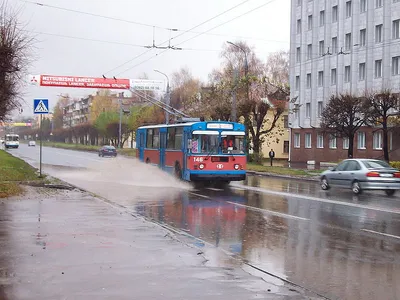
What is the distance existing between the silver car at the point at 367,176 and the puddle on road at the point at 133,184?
20.8ft

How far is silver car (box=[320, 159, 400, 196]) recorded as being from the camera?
70.3 feet

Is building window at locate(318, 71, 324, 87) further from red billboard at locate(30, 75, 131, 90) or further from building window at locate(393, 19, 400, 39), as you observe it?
red billboard at locate(30, 75, 131, 90)

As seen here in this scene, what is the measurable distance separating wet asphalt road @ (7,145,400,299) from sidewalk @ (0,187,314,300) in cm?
72

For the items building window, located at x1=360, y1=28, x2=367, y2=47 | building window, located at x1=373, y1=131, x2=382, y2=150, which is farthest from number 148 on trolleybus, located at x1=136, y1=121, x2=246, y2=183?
A: building window, located at x1=360, y1=28, x2=367, y2=47

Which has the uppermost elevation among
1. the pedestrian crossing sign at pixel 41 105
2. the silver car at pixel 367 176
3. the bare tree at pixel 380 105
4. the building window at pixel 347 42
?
the building window at pixel 347 42

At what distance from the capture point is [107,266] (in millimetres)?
8062

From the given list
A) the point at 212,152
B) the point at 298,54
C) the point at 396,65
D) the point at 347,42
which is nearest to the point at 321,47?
the point at 347,42

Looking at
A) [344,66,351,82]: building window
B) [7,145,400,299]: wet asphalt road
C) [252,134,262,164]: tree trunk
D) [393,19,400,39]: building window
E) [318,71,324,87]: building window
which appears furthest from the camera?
[318,71,324,87]: building window

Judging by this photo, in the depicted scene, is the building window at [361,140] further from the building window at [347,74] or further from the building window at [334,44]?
the building window at [334,44]

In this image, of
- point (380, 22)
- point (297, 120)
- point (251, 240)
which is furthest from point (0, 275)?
point (297, 120)

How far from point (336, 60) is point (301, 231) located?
45723mm

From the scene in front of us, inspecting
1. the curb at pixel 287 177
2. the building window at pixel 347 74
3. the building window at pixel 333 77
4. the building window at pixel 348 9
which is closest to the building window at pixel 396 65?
the building window at pixel 347 74

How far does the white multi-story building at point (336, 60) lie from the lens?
48.8m

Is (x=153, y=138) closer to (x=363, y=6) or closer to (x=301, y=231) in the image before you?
(x=301, y=231)
